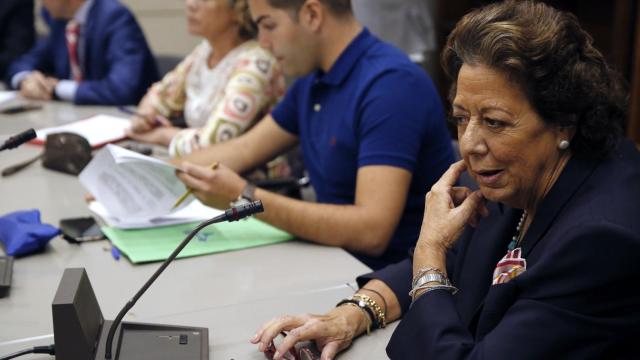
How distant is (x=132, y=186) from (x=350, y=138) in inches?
21.2

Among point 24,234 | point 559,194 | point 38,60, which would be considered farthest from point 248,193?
point 38,60

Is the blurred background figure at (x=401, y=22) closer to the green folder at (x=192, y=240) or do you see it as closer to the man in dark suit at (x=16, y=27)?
the green folder at (x=192, y=240)

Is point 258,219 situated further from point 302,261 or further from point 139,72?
point 139,72

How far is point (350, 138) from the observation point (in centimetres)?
189

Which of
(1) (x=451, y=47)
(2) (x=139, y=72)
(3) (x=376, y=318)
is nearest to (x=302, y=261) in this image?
(3) (x=376, y=318)

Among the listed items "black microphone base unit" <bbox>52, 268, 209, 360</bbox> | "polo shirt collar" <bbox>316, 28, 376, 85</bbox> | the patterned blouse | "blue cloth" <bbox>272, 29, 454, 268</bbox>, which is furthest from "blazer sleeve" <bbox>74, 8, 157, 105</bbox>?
"black microphone base unit" <bbox>52, 268, 209, 360</bbox>

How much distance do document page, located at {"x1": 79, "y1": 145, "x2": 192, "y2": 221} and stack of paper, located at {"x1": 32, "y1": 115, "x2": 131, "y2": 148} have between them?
75cm

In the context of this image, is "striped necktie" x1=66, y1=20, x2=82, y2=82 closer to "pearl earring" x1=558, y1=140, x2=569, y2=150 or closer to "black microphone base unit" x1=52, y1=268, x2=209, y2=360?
"black microphone base unit" x1=52, y1=268, x2=209, y2=360

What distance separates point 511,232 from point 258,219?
70 cm

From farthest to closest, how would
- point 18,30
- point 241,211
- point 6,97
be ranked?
1. point 18,30
2. point 6,97
3. point 241,211

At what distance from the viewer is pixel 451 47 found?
1.29 meters

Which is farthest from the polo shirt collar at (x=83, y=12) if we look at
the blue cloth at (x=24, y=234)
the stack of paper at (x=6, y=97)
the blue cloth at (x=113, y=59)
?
the blue cloth at (x=24, y=234)

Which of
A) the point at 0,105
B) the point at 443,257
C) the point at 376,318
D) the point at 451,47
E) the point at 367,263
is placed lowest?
the point at 0,105

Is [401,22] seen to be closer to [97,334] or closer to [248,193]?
[248,193]
